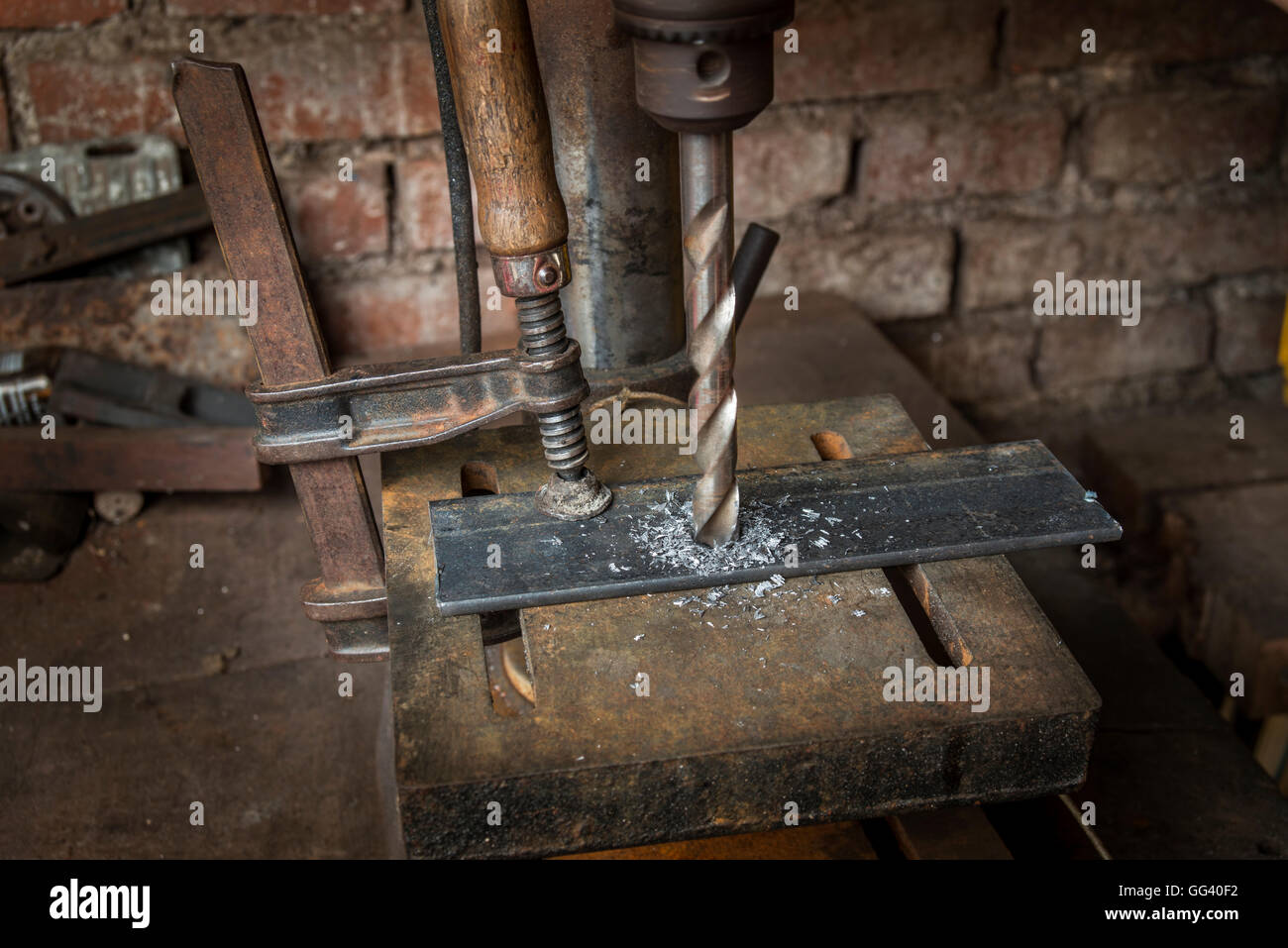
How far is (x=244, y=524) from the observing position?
6.08 ft

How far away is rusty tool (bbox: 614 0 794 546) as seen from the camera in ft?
2.58

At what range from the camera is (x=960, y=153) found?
2178 millimetres

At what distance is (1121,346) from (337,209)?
1563 millimetres

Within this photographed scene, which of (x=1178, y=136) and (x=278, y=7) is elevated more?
(x=278, y=7)

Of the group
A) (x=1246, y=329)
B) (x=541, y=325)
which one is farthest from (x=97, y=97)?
(x=1246, y=329)

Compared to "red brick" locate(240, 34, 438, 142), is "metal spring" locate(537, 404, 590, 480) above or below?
below

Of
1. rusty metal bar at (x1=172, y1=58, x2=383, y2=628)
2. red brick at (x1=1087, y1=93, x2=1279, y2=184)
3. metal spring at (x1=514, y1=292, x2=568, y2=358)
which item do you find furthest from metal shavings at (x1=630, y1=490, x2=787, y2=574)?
red brick at (x1=1087, y1=93, x2=1279, y2=184)

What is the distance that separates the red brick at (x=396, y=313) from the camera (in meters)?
2.08

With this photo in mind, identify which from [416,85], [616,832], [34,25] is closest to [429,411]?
[616,832]

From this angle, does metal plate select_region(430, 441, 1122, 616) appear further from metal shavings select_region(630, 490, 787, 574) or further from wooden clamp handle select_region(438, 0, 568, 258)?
wooden clamp handle select_region(438, 0, 568, 258)

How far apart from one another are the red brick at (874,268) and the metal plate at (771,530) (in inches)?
47.8

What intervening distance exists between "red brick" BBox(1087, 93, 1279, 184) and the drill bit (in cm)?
160

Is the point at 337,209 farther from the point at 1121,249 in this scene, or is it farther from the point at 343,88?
the point at 1121,249
